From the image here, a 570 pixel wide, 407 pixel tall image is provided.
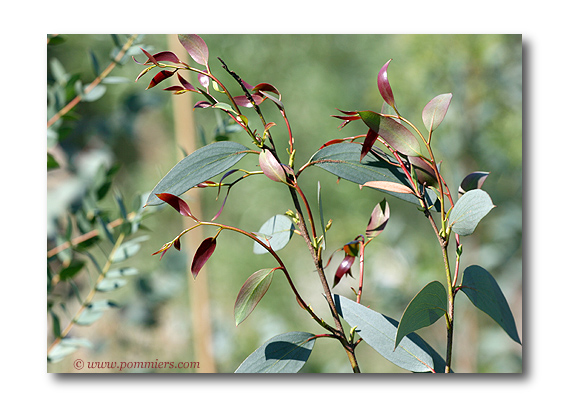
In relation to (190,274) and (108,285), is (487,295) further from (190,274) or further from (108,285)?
(190,274)

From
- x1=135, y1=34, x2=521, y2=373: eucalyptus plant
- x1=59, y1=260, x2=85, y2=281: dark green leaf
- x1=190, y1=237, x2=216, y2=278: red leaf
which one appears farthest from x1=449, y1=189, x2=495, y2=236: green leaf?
x1=59, y1=260, x2=85, y2=281: dark green leaf

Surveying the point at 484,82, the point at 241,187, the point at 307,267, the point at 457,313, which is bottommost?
the point at 457,313

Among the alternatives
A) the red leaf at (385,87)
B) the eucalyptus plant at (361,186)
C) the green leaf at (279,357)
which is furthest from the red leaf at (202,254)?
the red leaf at (385,87)

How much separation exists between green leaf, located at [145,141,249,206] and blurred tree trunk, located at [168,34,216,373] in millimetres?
420

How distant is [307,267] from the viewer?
0.99 meters

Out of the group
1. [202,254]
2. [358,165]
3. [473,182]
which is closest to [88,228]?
[202,254]

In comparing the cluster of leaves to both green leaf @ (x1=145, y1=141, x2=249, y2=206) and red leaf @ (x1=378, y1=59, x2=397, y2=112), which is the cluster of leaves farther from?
red leaf @ (x1=378, y1=59, x2=397, y2=112)

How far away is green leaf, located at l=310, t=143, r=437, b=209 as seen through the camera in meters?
0.48

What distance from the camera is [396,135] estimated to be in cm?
44

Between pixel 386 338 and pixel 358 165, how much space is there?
0.60ft

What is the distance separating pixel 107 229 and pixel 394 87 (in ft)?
2.11

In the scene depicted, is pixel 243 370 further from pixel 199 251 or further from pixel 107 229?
pixel 107 229

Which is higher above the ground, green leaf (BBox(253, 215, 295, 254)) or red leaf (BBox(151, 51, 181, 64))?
red leaf (BBox(151, 51, 181, 64))
